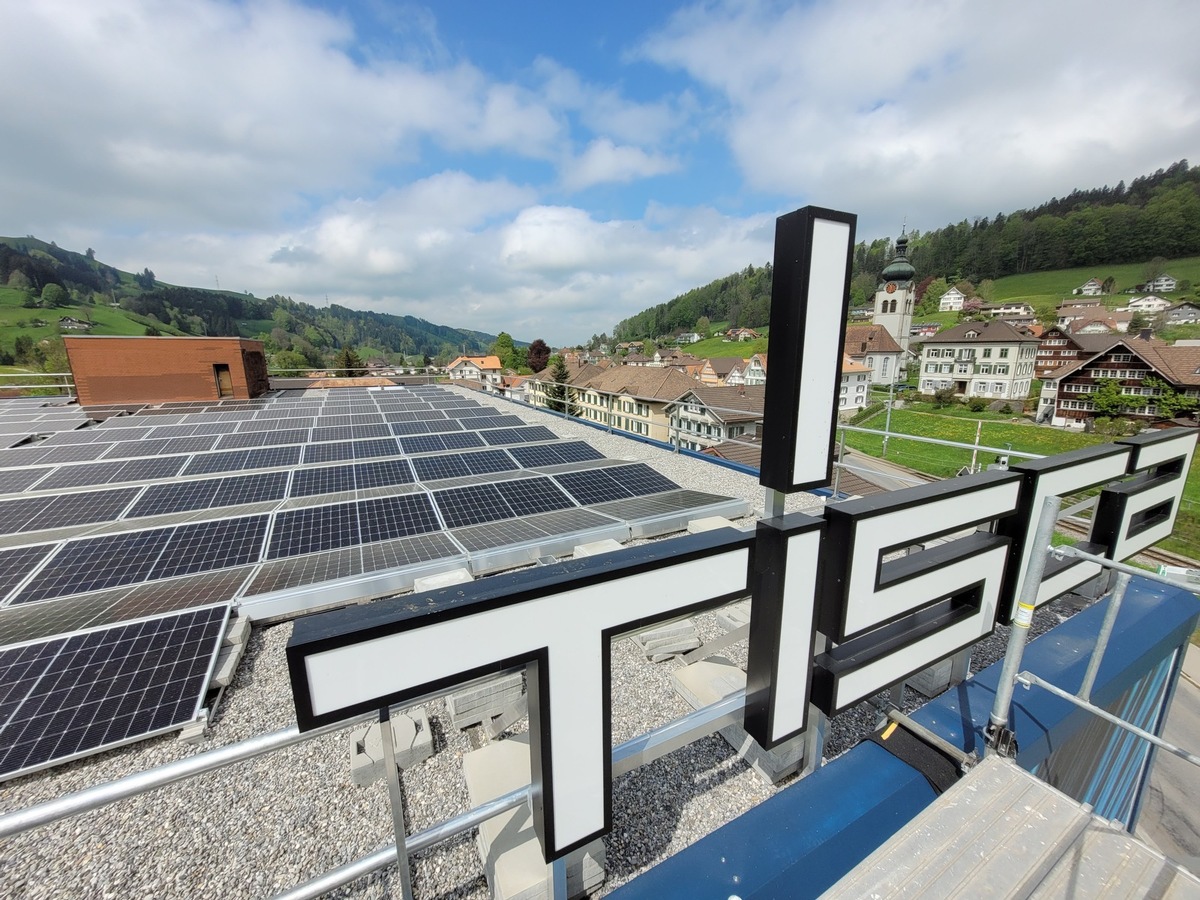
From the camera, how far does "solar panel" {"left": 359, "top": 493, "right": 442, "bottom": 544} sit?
5914mm

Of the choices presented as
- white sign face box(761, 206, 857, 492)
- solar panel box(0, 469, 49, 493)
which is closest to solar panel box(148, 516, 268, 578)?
solar panel box(0, 469, 49, 493)

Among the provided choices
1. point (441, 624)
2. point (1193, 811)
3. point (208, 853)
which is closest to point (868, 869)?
point (441, 624)

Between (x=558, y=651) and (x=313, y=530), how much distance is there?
17.6 ft

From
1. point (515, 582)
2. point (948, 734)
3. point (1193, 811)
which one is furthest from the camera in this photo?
point (1193, 811)

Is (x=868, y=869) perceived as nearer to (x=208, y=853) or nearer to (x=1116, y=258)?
(x=208, y=853)

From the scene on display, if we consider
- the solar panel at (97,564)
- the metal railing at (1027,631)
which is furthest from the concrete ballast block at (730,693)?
the solar panel at (97,564)

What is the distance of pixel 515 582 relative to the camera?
5.65 feet

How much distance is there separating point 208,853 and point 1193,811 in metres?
20.9

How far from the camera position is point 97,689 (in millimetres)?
3297

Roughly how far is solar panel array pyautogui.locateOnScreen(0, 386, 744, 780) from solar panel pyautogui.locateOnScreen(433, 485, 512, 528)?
0.10 feet

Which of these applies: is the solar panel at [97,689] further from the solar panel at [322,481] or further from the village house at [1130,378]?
the village house at [1130,378]

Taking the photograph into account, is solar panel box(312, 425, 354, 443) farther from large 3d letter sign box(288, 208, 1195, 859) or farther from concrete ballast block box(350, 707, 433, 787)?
large 3d letter sign box(288, 208, 1195, 859)

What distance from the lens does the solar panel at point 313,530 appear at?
552cm

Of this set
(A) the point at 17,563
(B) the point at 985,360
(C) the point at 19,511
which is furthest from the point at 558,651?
(B) the point at 985,360
